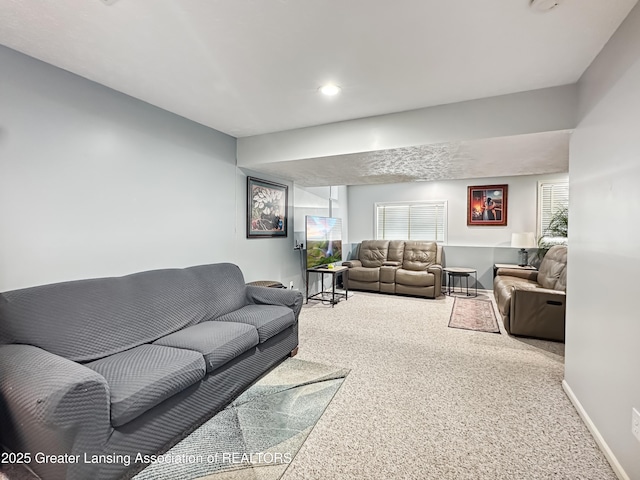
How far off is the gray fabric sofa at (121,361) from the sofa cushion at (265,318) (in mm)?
11

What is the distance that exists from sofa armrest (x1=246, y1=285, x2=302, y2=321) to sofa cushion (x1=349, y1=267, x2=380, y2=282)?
315 centimetres

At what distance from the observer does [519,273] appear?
5039 millimetres

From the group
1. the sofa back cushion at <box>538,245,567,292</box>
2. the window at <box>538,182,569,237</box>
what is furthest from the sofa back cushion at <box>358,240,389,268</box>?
the window at <box>538,182,569,237</box>

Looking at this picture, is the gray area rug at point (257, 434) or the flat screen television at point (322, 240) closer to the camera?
the gray area rug at point (257, 434)

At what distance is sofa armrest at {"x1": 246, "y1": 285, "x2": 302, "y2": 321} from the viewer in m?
3.03

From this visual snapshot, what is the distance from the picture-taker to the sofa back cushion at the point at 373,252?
21.5 ft

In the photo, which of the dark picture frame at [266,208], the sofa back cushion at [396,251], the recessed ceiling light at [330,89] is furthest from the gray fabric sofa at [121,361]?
the sofa back cushion at [396,251]

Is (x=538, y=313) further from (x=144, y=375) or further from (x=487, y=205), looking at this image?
(x=144, y=375)

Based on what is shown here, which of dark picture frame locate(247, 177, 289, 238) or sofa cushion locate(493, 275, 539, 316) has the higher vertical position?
dark picture frame locate(247, 177, 289, 238)

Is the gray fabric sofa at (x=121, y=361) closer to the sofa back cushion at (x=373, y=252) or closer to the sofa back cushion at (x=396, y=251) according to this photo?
the sofa back cushion at (x=373, y=252)

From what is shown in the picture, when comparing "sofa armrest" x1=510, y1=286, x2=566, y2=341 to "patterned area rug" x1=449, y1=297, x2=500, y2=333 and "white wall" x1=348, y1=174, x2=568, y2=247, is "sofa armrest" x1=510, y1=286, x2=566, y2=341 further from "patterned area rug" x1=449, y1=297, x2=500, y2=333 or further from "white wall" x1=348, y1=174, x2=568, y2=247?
"white wall" x1=348, y1=174, x2=568, y2=247

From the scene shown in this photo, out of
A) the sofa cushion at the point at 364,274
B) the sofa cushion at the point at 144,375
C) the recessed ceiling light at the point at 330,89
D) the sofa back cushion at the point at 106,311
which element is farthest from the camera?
the sofa cushion at the point at 364,274

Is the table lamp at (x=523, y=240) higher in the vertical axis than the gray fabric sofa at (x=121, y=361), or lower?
higher

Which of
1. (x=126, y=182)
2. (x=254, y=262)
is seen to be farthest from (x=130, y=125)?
(x=254, y=262)
